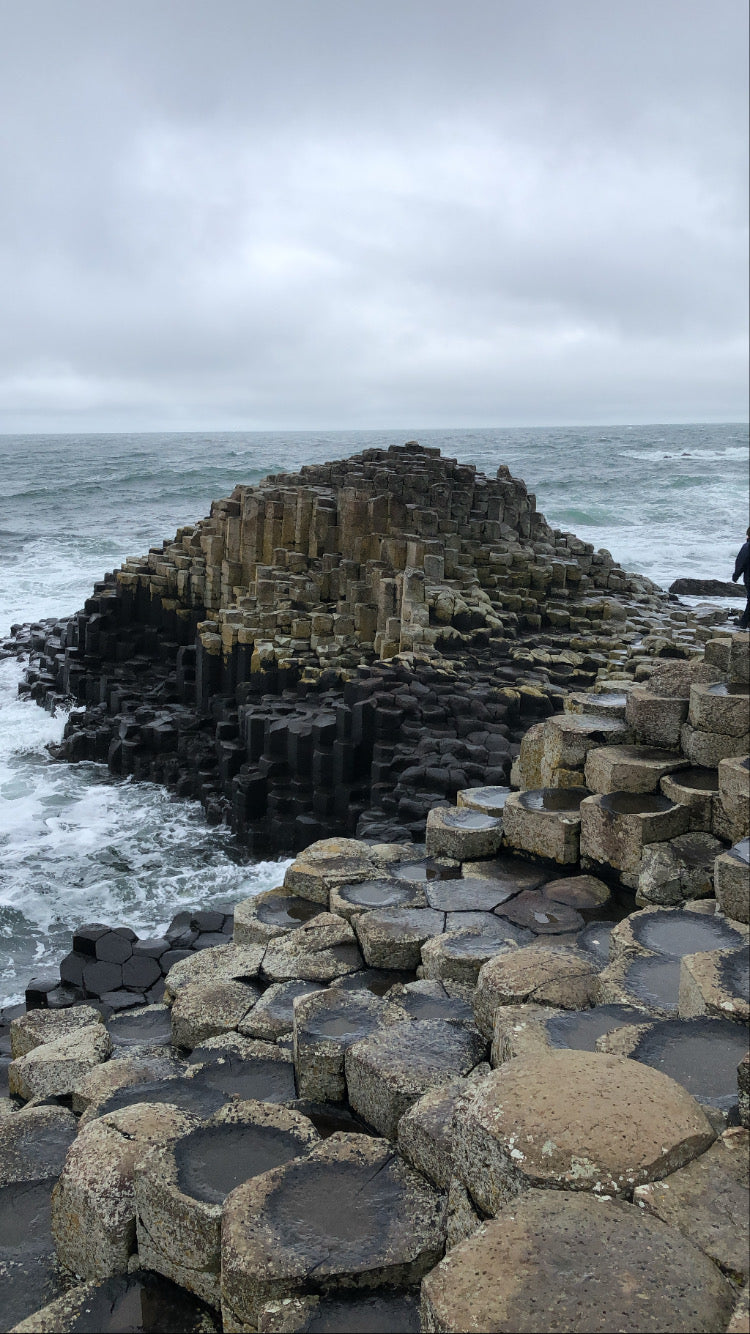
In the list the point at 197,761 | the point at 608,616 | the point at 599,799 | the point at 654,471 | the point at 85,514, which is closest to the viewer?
the point at 599,799

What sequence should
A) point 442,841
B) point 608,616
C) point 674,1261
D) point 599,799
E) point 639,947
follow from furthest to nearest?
point 608,616 → point 442,841 → point 599,799 → point 639,947 → point 674,1261

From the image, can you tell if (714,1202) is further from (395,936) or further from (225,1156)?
(395,936)

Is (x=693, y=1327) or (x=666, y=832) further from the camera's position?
(x=666, y=832)

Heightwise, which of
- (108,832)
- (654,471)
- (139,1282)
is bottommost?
(108,832)

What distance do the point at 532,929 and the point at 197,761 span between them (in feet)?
28.5

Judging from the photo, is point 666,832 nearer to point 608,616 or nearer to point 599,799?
point 599,799

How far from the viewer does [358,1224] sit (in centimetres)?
301

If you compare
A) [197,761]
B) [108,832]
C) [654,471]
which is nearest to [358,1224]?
[108,832]

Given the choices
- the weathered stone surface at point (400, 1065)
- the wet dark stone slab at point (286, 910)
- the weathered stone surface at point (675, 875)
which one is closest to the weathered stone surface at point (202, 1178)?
the weathered stone surface at point (400, 1065)

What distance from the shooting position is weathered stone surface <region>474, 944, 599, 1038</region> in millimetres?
4199

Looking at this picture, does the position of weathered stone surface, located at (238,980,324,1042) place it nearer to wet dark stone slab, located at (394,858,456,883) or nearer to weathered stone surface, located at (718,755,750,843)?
wet dark stone slab, located at (394,858,456,883)

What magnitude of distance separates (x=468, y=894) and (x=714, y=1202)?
11.7 ft

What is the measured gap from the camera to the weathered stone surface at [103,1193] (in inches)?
130

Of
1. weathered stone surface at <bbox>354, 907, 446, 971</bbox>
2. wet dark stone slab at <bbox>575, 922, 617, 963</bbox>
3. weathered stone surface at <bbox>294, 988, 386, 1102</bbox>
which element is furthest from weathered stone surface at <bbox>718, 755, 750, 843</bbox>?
weathered stone surface at <bbox>294, 988, 386, 1102</bbox>
